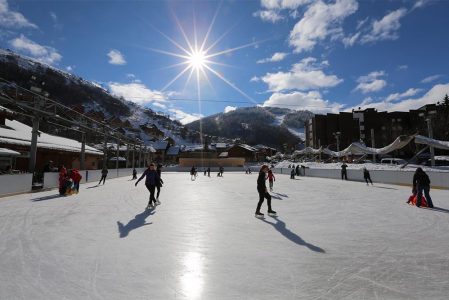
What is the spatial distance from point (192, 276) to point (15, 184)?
13575mm

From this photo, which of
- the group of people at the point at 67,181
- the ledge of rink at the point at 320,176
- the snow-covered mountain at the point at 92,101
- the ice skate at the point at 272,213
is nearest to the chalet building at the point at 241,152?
the snow-covered mountain at the point at 92,101

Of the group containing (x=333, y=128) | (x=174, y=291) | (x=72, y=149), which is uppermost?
(x=333, y=128)

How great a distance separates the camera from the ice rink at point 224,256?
3.16 m

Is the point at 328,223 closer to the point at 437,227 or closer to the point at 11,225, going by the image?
the point at 437,227

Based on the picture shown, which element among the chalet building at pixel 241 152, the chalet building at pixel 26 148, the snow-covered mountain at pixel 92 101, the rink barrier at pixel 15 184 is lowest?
the rink barrier at pixel 15 184

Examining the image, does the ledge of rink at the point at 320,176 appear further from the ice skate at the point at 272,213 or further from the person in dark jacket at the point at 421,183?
the ice skate at the point at 272,213

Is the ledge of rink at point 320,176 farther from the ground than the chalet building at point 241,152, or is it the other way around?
the chalet building at point 241,152

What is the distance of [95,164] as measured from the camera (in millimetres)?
40344

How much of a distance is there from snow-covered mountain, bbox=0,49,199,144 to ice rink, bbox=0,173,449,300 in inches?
4476

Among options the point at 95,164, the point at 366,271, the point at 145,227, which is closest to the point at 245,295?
the point at 366,271

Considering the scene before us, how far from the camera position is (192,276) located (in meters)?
3.56

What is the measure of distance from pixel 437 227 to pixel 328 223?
2.20 metres

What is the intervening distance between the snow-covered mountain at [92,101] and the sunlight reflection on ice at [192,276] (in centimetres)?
11596

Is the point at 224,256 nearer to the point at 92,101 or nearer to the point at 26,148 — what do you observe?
the point at 26,148
